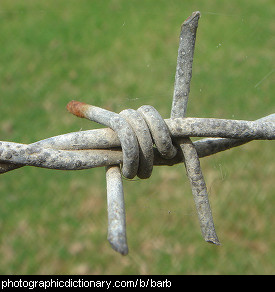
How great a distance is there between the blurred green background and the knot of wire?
105cm

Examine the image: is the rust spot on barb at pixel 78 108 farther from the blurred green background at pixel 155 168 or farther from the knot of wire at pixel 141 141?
the blurred green background at pixel 155 168

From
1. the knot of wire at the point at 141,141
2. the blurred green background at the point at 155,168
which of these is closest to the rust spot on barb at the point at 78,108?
the knot of wire at the point at 141,141

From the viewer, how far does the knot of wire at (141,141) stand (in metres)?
0.71

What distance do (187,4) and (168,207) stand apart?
4.35 ft

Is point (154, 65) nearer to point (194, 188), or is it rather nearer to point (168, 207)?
point (168, 207)

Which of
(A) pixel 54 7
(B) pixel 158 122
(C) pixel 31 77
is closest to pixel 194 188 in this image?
(B) pixel 158 122

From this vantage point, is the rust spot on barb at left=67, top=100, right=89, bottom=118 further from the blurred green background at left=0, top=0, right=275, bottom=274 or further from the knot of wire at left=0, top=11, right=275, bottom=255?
the blurred green background at left=0, top=0, right=275, bottom=274

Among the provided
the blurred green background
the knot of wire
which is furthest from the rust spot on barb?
the blurred green background

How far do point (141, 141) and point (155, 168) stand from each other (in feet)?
6.54

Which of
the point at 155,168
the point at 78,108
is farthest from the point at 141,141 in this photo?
the point at 155,168

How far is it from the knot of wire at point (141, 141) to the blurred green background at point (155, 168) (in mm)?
1053

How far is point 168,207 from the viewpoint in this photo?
2498 millimetres

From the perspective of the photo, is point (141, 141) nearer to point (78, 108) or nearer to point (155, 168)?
point (78, 108)

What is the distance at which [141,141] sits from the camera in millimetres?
730
